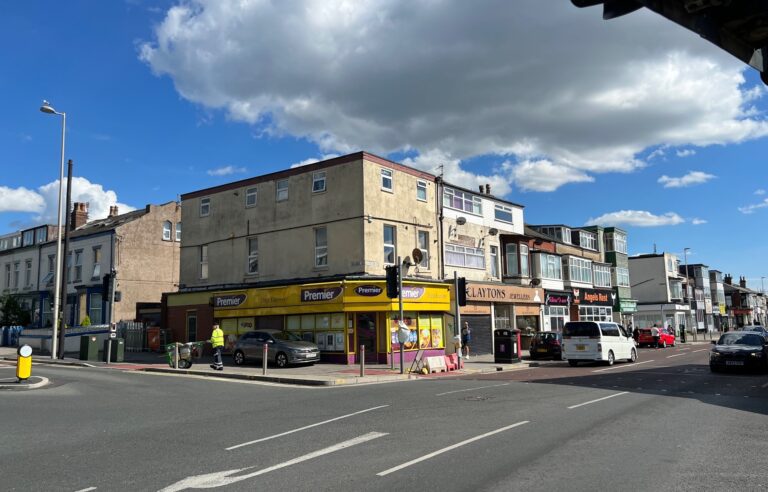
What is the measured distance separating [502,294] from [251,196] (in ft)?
49.2

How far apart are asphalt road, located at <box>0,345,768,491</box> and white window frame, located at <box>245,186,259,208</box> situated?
16227 millimetres

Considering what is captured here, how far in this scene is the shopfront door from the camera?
24703 millimetres

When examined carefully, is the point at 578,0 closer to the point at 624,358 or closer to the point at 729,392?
the point at 729,392

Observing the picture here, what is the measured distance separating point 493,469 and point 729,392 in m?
10.5

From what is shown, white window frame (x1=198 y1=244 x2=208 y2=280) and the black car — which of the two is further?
white window frame (x1=198 y1=244 x2=208 y2=280)

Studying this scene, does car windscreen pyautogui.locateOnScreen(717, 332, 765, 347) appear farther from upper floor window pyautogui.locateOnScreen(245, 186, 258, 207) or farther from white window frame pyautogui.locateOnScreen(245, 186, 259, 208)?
upper floor window pyautogui.locateOnScreen(245, 186, 258, 207)

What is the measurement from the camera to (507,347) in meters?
25.7

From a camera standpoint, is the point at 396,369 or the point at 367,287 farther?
the point at 367,287

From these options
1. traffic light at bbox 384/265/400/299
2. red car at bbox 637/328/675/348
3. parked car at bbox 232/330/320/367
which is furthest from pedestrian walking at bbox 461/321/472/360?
red car at bbox 637/328/675/348

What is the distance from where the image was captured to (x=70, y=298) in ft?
129

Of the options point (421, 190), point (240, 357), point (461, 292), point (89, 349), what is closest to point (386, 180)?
point (421, 190)

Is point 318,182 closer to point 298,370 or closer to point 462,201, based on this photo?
point 462,201

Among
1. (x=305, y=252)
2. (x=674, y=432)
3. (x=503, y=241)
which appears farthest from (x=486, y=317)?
(x=674, y=432)

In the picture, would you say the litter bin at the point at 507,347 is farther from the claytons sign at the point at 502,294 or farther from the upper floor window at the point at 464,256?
the upper floor window at the point at 464,256
